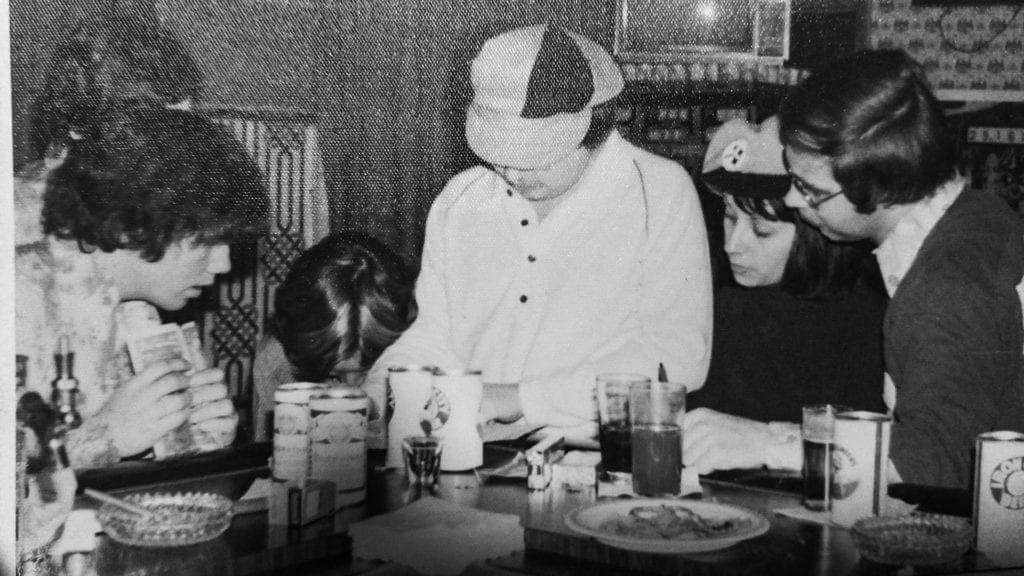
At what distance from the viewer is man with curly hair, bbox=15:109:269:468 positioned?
70.4 inches

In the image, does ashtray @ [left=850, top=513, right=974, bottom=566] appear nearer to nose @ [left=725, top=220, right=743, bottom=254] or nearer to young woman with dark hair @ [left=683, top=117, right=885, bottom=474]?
young woman with dark hair @ [left=683, top=117, right=885, bottom=474]

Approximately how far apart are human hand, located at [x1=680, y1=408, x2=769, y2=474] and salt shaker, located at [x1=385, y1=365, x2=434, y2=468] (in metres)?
0.43

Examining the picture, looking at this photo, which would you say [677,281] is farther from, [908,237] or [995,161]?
[995,161]

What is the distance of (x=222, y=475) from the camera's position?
1740mm

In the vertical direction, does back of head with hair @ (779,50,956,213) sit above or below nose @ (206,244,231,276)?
above

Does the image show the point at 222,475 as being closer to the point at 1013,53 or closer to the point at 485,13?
the point at 485,13

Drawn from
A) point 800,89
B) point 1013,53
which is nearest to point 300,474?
point 800,89

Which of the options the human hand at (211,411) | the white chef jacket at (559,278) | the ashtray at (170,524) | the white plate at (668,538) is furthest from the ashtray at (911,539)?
the human hand at (211,411)

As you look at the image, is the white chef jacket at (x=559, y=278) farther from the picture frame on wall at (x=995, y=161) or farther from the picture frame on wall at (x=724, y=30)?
the picture frame on wall at (x=995, y=161)

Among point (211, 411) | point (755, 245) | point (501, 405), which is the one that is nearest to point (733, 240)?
point (755, 245)

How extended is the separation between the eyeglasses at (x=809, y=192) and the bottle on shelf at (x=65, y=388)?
4.26ft

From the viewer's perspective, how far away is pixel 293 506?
58.4 inches

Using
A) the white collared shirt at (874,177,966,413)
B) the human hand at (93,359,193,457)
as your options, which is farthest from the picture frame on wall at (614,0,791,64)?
the human hand at (93,359,193,457)

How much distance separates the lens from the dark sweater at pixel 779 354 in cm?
194
